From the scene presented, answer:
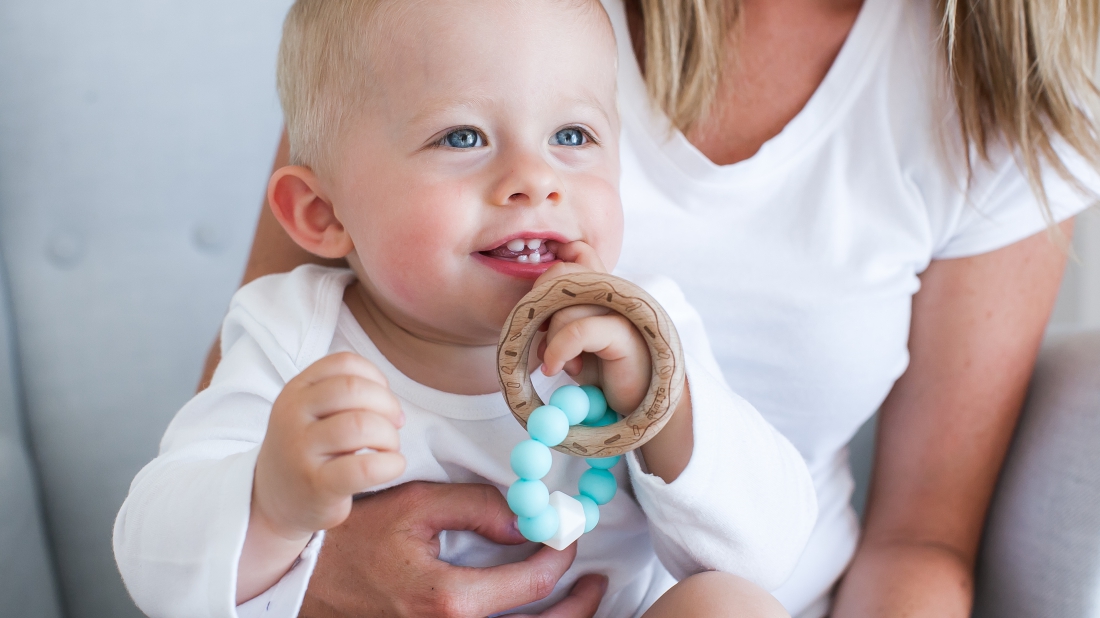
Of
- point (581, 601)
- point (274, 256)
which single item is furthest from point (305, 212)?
point (581, 601)

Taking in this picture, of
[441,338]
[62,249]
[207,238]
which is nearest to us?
[441,338]

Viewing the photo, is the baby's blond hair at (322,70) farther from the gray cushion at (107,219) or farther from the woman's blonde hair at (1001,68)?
the gray cushion at (107,219)

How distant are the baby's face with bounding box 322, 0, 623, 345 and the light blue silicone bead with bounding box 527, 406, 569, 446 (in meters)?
0.13

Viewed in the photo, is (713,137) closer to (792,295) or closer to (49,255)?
(792,295)

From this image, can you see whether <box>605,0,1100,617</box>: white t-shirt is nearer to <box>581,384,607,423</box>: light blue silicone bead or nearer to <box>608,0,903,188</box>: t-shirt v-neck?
<box>608,0,903,188</box>: t-shirt v-neck

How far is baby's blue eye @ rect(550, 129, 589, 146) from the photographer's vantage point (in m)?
0.86

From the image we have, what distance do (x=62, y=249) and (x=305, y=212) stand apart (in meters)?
0.63

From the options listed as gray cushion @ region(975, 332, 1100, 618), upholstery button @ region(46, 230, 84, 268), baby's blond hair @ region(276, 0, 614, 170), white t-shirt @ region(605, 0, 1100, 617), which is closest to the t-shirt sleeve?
white t-shirt @ region(605, 0, 1100, 617)

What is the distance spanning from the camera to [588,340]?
2.29 ft

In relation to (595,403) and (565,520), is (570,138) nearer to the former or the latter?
(595,403)

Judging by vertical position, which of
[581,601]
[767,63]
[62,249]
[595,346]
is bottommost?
[581,601]

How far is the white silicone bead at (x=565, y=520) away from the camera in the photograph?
0.75m

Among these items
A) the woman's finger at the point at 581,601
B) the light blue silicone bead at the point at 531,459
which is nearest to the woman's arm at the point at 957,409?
the woman's finger at the point at 581,601

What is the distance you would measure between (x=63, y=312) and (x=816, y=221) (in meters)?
1.11
